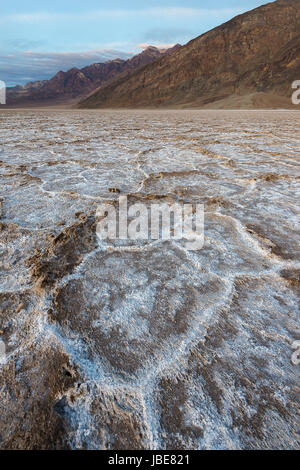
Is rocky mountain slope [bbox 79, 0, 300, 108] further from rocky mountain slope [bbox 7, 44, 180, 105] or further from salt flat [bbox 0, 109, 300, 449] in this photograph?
rocky mountain slope [bbox 7, 44, 180, 105]

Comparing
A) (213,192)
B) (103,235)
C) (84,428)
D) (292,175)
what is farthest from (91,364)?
(292,175)

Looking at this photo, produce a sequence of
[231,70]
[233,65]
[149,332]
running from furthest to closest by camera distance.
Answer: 1. [233,65]
2. [231,70]
3. [149,332]

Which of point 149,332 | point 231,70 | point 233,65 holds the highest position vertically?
point 233,65

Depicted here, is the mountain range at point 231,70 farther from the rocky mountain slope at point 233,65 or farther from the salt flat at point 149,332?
the salt flat at point 149,332

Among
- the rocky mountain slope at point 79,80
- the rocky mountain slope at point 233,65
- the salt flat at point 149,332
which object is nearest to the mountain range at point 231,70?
the rocky mountain slope at point 233,65

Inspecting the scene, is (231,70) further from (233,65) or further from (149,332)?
(149,332)

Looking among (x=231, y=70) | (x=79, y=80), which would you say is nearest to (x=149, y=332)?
(x=231, y=70)

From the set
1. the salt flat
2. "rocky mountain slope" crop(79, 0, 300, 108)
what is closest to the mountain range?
"rocky mountain slope" crop(79, 0, 300, 108)
